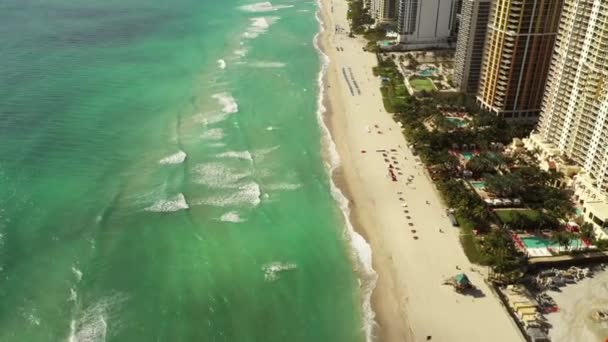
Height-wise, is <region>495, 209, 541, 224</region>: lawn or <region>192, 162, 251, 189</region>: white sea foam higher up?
<region>495, 209, 541, 224</region>: lawn

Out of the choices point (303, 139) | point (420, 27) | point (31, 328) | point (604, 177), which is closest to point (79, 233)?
point (31, 328)

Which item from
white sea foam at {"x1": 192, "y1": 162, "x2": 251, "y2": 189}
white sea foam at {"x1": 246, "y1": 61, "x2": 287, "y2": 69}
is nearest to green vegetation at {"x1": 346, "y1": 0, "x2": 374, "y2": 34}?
white sea foam at {"x1": 246, "y1": 61, "x2": 287, "y2": 69}

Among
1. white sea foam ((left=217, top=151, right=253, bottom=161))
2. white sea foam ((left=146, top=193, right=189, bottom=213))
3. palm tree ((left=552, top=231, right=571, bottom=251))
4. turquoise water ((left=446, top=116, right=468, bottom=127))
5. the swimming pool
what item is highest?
palm tree ((left=552, top=231, right=571, bottom=251))

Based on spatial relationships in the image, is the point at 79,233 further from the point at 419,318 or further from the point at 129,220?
the point at 419,318

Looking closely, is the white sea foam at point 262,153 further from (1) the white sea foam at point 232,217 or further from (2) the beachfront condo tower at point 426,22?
(2) the beachfront condo tower at point 426,22

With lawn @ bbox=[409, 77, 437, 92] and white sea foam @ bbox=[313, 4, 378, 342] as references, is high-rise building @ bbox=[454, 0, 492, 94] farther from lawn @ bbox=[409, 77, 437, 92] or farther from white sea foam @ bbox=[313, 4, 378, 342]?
white sea foam @ bbox=[313, 4, 378, 342]

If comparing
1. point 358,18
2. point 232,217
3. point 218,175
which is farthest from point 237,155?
point 358,18
